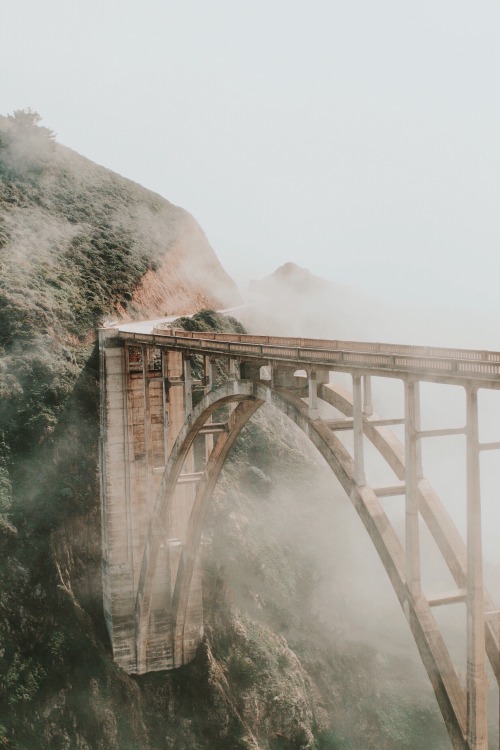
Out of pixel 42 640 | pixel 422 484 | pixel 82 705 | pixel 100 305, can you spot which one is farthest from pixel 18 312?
pixel 422 484

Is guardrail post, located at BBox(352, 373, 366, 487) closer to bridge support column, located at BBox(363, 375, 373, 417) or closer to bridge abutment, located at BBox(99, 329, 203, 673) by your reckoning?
bridge support column, located at BBox(363, 375, 373, 417)

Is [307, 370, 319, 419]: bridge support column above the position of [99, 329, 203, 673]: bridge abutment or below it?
above

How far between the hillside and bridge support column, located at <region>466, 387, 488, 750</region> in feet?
71.0

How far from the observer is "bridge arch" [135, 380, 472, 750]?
483 inches

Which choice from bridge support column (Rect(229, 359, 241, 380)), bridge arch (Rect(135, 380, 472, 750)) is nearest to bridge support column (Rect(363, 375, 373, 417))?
bridge arch (Rect(135, 380, 472, 750))

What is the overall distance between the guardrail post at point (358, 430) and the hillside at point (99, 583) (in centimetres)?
2083

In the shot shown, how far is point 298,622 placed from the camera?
39.1 m

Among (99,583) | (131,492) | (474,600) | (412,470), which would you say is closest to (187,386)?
(131,492)

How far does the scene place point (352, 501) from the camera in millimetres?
14898

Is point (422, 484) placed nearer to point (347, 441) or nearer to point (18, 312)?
point (18, 312)

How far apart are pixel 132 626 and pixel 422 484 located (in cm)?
2260

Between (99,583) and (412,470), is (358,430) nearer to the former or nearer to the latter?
(412,470)

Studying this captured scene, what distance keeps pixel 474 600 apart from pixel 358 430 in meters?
4.07

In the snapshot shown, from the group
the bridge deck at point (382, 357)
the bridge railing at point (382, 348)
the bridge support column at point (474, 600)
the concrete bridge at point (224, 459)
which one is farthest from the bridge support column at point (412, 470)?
the bridge support column at point (474, 600)
